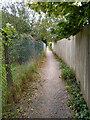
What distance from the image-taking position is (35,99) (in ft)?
12.2

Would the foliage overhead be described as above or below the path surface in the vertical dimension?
above

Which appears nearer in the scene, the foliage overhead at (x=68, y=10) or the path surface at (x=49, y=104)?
the foliage overhead at (x=68, y=10)

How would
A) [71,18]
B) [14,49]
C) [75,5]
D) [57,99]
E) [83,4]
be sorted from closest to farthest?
[83,4]
[75,5]
[71,18]
[57,99]
[14,49]

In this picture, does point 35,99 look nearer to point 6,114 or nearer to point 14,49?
point 6,114

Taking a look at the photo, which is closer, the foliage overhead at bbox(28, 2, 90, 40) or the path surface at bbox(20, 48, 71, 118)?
the foliage overhead at bbox(28, 2, 90, 40)

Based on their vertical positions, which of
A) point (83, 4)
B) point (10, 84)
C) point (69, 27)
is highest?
point (83, 4)

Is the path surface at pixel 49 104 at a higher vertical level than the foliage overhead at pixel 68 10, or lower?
lower

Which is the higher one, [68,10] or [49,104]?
[68,10]

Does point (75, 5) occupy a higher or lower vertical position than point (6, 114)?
higher

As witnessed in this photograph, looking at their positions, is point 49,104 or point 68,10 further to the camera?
point 49,104

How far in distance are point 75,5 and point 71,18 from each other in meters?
0.33

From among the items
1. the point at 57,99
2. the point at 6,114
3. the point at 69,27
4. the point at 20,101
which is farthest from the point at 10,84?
the point at 69,27

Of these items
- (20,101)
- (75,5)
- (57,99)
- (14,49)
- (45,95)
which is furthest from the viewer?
(14,49)

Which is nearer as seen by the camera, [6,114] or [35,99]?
[6,114]
